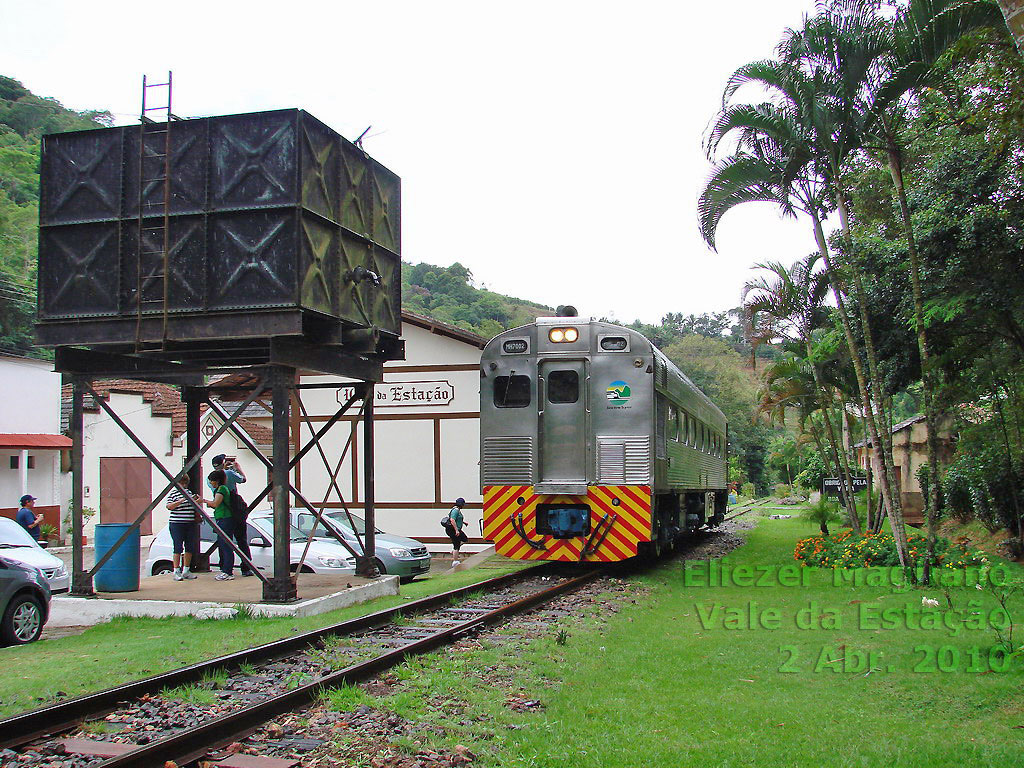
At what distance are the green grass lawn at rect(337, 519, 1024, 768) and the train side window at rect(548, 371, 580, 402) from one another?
15.5ft

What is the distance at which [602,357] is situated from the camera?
13.9m

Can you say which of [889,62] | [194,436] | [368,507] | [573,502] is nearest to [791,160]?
[889,62]

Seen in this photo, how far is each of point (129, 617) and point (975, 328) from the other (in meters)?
13.5

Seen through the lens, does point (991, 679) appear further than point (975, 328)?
No

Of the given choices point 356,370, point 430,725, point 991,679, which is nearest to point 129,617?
point 356,370

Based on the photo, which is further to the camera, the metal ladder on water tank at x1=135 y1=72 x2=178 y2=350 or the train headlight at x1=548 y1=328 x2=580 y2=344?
the train headlight at x1=548 y1=328 x2=580 y2=344

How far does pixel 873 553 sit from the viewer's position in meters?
14.8

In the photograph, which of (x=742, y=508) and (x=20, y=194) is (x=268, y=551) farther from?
(x=20, y=194)

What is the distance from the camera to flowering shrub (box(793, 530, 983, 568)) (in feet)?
44.8

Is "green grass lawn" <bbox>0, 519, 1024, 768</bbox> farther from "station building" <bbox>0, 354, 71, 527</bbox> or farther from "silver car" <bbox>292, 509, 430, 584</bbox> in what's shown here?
"station building" <bbox>0, 354, 71, 527</bbox>

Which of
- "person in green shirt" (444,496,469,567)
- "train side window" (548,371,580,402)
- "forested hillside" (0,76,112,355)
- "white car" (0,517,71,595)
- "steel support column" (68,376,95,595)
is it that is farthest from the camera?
"forested hillside" (0,76,112,355)

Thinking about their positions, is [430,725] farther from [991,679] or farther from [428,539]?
[428,539]

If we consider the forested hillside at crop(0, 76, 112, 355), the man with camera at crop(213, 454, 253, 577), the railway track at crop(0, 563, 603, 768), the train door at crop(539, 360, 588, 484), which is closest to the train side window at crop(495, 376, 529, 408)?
the train door at crop(539, 360, 588, 484)

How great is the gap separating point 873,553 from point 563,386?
574cm
